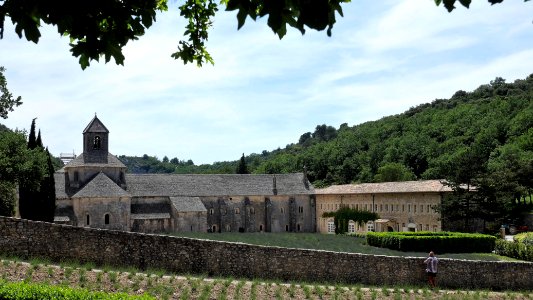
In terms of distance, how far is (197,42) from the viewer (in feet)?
30.0

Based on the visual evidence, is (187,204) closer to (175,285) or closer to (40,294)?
(175,285)

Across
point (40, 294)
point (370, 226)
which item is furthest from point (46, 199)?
point (370, 226)

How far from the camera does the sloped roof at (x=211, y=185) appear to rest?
59.4 m

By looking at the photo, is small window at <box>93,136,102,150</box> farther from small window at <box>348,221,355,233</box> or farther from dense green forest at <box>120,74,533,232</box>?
small window at <box>348,221,355,233</box>

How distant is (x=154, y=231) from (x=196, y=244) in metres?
36.2

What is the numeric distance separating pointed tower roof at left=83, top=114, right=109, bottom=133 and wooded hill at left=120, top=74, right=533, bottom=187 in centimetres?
3312

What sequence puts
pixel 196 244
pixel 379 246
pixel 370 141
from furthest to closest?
pixel 370 141 → pixel 379 246 → pixel 196 244

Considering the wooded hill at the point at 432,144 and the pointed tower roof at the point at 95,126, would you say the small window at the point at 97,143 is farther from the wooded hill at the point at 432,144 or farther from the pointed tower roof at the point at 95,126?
the wooded hill at the point at 432,144

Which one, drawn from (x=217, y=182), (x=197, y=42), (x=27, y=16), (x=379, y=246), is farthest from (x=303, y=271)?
(x=217, y=182)

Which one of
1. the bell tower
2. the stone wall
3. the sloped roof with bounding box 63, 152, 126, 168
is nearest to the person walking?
the stone wall

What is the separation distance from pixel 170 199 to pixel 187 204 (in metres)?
1.98

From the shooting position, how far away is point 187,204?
5747 centimetres

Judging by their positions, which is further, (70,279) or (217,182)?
(217,182)

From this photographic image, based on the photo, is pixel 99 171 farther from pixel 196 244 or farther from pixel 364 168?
pixel 364 168
